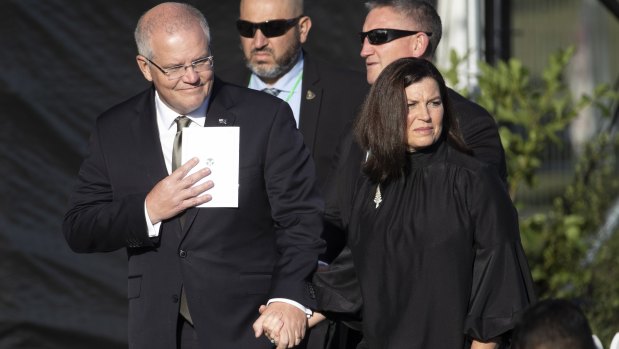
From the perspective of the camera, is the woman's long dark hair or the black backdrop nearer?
the woman's long dark hair

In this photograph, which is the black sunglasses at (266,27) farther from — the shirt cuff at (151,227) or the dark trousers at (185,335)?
the dark trousers at (185,335)

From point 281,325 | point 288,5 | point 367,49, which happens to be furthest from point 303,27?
point 281,325

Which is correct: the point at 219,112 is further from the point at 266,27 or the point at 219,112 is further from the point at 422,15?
the point at 266,27

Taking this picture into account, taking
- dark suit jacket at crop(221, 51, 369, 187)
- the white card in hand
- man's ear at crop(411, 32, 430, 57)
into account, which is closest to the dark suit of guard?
dark suit jacket at crop(221, 51, 369, 187)

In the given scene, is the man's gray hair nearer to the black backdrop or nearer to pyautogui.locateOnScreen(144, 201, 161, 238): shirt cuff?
the black backdrop

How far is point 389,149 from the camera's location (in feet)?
12.7

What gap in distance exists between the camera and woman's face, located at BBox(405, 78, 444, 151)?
387 cm

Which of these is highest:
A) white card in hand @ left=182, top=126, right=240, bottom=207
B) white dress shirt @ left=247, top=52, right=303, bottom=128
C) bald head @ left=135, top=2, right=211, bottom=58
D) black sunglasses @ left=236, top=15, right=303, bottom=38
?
bald head @ left=135, top=2, right=211, bottom=58

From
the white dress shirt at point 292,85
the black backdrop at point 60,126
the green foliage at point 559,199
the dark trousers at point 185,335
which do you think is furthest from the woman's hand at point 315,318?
the green foliage at point 559,199

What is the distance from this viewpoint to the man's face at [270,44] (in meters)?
5.46

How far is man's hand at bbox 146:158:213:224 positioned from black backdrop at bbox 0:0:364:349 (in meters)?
2.32

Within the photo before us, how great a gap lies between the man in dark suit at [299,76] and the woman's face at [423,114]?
135cm

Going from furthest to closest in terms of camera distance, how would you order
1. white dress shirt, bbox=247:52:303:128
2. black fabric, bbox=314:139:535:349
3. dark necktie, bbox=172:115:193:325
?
white dress shirt, bbox=247:52:303:128, dark necktie, bbox=172:115:193:325, black fabric, bbox=314:139:535:349

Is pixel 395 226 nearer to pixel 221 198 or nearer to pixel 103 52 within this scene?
pixel 221 198
